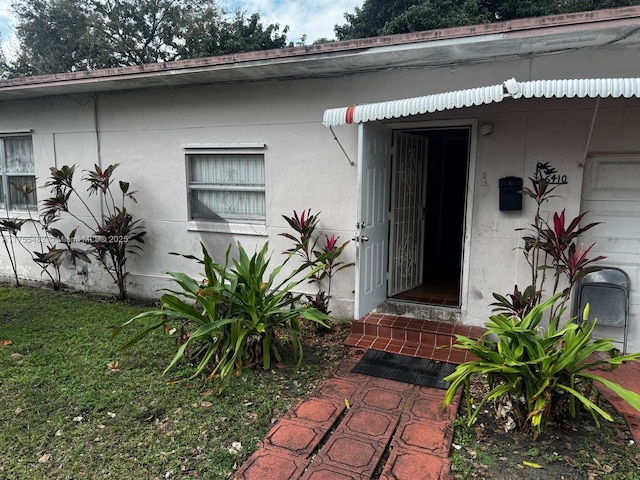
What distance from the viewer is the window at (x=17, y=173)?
727 centimetres

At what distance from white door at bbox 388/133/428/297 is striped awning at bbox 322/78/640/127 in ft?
4.57

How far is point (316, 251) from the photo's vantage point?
5.36m

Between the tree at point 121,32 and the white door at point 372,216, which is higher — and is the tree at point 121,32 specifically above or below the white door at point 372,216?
above

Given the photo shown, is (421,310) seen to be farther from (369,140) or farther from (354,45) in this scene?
(354,45)

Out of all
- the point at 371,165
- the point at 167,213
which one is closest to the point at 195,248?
the point at 167,213

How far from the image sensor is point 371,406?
3469 millimetres

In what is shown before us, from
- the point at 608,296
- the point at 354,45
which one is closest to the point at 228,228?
the point at 354,45

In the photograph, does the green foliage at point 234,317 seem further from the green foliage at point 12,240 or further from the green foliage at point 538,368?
the green foliage at point 12,240

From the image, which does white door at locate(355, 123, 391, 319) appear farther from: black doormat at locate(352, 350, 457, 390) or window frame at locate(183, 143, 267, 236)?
window frame at locate(183, 143, 267, 236)

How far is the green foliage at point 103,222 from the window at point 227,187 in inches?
39.2

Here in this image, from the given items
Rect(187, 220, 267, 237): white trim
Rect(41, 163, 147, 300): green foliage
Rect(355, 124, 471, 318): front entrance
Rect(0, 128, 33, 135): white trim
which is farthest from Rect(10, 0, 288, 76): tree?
Rect(355, 124, 471, 318): front entrance

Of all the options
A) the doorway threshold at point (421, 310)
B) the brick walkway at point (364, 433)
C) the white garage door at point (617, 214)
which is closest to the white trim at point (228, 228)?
the doorway threshold at point (421, 310)

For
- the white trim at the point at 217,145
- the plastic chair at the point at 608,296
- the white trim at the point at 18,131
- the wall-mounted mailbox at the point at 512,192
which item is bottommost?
the plastic chair at the point at 608,296

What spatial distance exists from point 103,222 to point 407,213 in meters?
4.79
